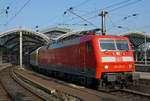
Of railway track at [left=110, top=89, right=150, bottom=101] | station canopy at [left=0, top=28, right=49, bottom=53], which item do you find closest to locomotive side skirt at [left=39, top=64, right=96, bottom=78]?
railway track at [left=110, top=89, right=150, bottom=101]

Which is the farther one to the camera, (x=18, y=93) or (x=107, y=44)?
(x=18, y=93)

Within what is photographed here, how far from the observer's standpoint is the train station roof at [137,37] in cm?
4996

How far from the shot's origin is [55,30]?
7838 cm

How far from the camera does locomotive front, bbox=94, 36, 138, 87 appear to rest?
1222 cm

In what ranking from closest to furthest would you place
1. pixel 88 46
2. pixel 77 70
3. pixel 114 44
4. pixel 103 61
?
pixel 103 61 → pixel 114 44 → pixel 88 46 → pixel 77 70

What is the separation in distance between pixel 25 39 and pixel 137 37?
1319 inches

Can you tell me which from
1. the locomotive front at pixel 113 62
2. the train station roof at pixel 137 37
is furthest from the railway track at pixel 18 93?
the train station roof at pixel 137 37

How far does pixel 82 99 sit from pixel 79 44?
17.2 ft

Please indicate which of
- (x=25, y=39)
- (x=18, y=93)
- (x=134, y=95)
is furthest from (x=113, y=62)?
(x=25, y=39)

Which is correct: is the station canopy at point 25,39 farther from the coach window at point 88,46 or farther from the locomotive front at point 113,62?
the locomotive front at point 113,62

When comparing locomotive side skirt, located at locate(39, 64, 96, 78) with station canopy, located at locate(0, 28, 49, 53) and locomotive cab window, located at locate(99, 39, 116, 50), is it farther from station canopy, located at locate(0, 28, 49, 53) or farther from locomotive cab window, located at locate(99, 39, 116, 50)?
station canopy, located at locate(0, 28, 49, 53)

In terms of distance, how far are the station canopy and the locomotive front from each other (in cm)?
3579

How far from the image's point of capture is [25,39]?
63.2m

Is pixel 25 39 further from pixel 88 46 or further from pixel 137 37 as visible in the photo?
pixel 88 46
